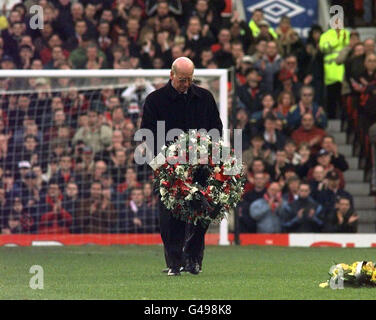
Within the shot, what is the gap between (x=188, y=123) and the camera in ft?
44.7

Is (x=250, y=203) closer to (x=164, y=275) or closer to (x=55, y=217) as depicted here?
(x=55, y=217)

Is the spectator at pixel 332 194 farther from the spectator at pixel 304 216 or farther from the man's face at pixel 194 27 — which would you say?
the man's face at pixel 194 27

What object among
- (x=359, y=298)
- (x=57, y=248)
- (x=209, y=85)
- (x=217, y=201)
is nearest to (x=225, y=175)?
(x=217, y=201)

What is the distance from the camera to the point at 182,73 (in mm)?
13188

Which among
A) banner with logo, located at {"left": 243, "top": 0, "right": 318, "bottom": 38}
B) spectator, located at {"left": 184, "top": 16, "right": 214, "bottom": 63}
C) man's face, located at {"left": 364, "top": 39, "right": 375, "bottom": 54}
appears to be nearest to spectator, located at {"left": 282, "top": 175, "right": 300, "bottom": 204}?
man's face, located at {"left": 364, "top": 39, "right": 375, "bottom": 54}

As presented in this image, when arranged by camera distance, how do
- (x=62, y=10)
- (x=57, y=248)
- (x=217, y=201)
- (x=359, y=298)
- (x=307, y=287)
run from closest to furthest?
(x=359, y=298)
(x=307, y=287)
(x=217, y=201)
(x=57, y=248)
(x=62, y=10)

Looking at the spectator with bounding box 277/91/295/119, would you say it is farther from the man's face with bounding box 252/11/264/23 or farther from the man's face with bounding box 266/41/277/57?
the man's face with bounding box 252/11/264/23

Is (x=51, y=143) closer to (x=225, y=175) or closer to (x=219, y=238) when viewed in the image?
(x=219, y=238)

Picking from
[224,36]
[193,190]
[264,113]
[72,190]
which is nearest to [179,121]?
[193,190]

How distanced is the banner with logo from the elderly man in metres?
12.3

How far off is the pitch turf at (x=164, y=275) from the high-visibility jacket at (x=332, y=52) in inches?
199

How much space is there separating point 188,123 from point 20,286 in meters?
2.74

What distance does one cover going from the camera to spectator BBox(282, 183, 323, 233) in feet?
66.7

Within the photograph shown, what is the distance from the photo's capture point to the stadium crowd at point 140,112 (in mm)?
20719
